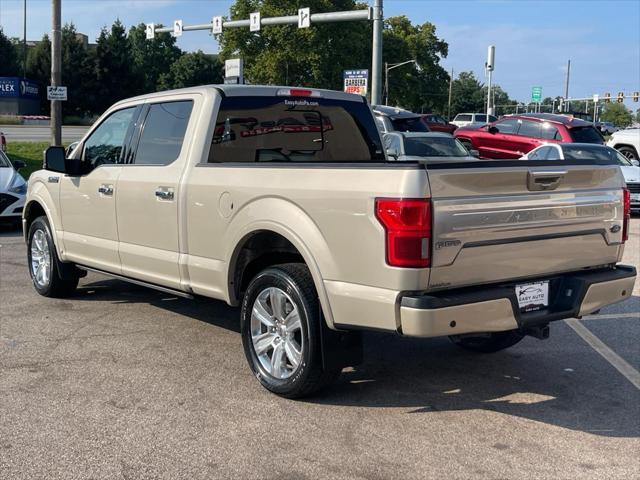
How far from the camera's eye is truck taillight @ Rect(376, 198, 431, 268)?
12.4ft

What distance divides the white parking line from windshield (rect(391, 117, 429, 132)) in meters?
14.1

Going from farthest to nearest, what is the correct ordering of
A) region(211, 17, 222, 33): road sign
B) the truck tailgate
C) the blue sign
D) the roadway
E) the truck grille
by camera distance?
the blue sign
the roadway
region(211, 17, 222, 33): road sign
the truck grille
the truck tailgate

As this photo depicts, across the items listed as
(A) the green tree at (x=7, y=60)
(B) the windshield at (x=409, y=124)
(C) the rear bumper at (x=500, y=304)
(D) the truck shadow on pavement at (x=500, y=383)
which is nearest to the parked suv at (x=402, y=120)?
(B) the windshield at (x=409, y=124)

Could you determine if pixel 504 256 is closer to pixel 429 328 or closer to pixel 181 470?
pixel 429 328

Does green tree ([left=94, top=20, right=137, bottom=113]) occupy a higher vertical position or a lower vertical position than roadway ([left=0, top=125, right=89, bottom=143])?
higher

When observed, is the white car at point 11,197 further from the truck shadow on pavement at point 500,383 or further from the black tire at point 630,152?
the black tire at point 630,152

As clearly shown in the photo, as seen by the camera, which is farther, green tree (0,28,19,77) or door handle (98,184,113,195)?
green tree (0,28,19,77)

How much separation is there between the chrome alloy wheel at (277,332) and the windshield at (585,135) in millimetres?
15727

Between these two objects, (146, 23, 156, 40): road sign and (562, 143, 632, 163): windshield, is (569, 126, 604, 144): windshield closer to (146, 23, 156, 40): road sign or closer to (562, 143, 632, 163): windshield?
(562, 143, 632, 163): windshield

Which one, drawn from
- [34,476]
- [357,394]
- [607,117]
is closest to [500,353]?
[357,394]

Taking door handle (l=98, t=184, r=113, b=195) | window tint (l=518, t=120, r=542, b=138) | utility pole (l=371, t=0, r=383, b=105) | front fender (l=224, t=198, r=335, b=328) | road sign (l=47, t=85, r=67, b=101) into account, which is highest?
utility pole (l=371, t=0, r=383, b=105)

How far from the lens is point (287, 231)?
4.45 metres

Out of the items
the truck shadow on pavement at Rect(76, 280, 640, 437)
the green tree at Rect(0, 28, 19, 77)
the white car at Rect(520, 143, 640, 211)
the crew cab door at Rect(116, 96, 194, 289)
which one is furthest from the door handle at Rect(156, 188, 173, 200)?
the green tree at Rect(0, 28, 19, 77)

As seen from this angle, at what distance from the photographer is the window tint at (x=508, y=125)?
20.4m
